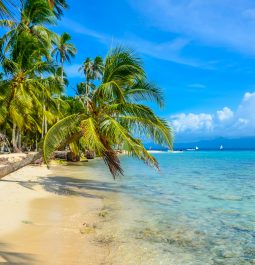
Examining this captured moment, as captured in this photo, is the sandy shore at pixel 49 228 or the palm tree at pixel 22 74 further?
the palm tree at pixel 22 74

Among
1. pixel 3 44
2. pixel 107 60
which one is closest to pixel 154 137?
pixel 107 60

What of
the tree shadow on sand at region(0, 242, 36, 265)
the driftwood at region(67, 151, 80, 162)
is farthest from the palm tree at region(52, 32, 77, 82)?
the tree shadow on sand at region(0, 242, 36, 265)

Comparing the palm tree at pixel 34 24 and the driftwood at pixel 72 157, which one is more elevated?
the palm tree at pixel 34 24

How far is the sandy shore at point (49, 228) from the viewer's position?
5434 millimetres

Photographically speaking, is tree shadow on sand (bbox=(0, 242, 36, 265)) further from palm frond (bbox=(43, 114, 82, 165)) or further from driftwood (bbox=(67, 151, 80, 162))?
driftwood (bbox=(67, 151, 80, 162))

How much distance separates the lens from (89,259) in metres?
5.49

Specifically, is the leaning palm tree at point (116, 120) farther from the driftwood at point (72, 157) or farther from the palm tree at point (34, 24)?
the driftwood at point (72, 157)

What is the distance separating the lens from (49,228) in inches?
285

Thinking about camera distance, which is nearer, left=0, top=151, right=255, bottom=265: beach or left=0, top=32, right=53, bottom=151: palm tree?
left=0, top=151, right=255, bottom=265: beach

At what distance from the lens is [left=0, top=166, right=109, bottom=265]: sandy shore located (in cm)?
543

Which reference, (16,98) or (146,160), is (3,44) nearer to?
(16,98)

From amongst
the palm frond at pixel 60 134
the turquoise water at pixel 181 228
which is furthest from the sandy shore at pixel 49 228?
the palm frond at pixel 60 134

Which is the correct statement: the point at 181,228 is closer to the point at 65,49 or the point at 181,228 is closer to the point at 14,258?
the point at 14,258

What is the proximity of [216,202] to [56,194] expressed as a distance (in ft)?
18.0
